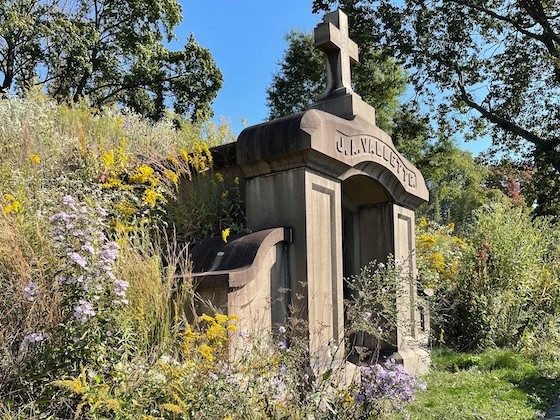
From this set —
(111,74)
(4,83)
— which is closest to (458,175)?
(111,74)

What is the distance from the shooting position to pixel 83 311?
2475mm

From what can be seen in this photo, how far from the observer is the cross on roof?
5.33 meters

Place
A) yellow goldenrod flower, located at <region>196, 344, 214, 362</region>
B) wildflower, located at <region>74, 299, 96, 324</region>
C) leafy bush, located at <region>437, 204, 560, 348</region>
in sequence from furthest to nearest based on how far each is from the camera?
1. leafy bush, located at <region>437, 204, 560, 348</region>
2. yellow goldenrod flower, located at <region>196, 344, 214, 362</region>
3. wildflower, located at <region>74, 299, 96, 324</region>

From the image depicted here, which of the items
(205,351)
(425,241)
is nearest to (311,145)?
(205,351)

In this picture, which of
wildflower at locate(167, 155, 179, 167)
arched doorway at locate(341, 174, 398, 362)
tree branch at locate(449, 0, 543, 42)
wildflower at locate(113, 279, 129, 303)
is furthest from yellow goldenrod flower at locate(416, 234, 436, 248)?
tree branch at locate(449, 0, 543, 42)

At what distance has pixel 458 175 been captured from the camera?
3216 cm

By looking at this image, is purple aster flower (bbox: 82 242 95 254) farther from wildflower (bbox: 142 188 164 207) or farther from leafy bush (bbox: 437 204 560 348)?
leafy bush (bbox: 437 204 560 348)

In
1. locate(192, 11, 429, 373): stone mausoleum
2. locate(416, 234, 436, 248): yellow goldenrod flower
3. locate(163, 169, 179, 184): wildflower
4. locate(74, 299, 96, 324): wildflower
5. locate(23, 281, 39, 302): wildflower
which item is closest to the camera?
locate(74, 299, 96, 324): wildflower

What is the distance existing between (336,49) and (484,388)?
3440 mm

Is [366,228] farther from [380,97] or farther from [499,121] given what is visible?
[380,97]

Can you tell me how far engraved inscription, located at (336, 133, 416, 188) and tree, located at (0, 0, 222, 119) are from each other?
1626cm

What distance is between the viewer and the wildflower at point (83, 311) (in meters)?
2.48

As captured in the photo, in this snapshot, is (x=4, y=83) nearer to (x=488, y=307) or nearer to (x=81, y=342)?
(x=488, y=307)

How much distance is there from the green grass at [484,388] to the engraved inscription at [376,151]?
77.8 inches
